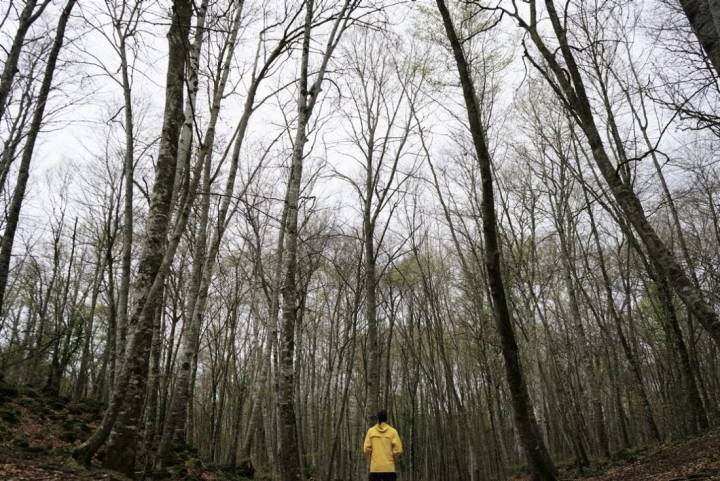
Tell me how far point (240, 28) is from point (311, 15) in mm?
2565

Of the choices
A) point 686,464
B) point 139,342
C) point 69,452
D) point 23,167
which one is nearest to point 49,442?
point 69,452

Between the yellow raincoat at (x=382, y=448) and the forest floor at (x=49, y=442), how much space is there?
3417 millimetres

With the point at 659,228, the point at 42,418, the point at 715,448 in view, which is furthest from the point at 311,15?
the point at 659,228

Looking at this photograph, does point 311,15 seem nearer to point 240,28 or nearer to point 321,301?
point 240,28

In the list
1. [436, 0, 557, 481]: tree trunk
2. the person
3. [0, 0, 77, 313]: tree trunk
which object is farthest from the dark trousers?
[0, 0, 77, 313]: tree trunk

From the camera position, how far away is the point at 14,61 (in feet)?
21.3

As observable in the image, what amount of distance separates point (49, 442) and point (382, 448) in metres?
5.93

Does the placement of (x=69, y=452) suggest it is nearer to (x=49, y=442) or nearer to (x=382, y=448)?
(x=49, y=442)

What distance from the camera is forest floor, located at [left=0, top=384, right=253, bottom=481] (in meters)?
4.41

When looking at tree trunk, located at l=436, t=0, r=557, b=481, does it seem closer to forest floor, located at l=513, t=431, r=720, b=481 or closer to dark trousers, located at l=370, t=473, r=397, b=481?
forest floor, located at l=513, t=431, r=720, b=481

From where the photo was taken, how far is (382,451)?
257 inches

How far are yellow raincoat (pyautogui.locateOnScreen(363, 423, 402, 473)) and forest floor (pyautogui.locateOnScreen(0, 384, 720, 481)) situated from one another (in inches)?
133

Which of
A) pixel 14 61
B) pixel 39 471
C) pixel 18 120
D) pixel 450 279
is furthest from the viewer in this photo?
pixel 450 279

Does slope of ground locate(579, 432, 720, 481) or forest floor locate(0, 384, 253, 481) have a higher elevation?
forest floor locate(0, 384, 253, 481)
